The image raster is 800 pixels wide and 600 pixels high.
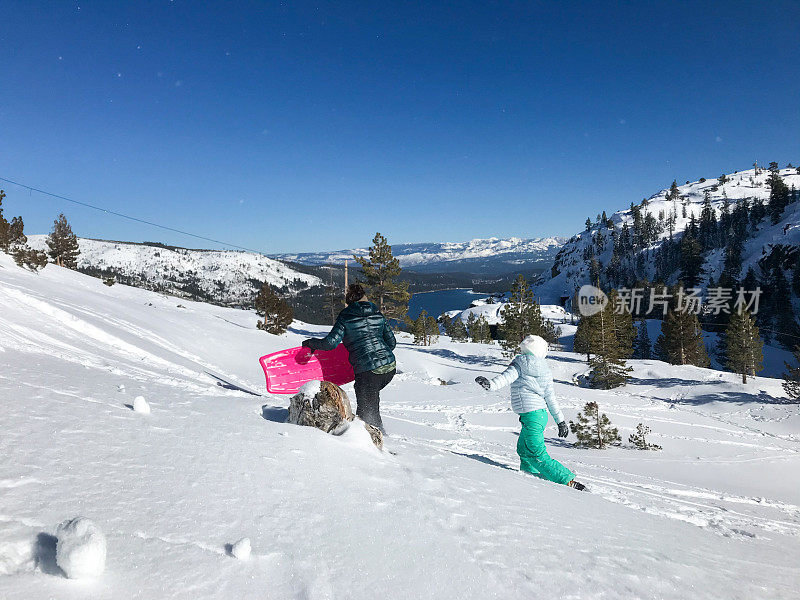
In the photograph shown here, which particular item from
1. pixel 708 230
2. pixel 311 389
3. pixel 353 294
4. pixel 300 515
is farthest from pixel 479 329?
pixel 708 230

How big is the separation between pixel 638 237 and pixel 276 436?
6904 inches

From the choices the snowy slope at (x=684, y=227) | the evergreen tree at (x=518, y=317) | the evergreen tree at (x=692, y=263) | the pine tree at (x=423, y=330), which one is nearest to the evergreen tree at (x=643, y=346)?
the pine tree at (x=423, y=330)

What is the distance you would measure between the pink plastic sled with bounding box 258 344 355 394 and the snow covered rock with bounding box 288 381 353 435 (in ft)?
5.53

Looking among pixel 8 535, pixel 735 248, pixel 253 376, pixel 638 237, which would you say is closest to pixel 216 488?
pixel 8 535

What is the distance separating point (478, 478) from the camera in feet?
13.4

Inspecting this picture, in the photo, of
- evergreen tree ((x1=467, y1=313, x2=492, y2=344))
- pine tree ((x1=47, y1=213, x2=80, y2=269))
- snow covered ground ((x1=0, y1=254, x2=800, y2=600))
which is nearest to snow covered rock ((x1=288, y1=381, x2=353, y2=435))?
snow covered ground ((x1=0, y1=254, x2=800, y2=600))

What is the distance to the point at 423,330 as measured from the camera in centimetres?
4575

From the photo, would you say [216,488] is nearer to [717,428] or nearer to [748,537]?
[748,537]

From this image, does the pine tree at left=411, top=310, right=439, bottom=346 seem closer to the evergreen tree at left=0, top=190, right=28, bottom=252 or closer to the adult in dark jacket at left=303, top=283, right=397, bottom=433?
the evergreen tree at left=0, top=190, right=28, bottom=252

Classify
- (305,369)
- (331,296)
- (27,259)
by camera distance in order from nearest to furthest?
(305,369) < (27,259) < (331,296)

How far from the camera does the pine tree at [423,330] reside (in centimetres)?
4495

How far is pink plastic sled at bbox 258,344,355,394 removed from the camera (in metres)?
6.67

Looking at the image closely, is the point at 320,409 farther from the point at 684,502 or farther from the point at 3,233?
the point at 3,233

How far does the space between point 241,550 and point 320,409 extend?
290cm
